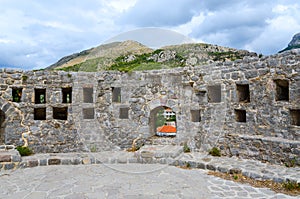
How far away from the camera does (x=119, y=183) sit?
6.42 metres

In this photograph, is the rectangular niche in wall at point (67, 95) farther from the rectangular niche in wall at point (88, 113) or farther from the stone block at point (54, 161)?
the stone block at point (54, 161)

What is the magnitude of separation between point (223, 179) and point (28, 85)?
22.8ft

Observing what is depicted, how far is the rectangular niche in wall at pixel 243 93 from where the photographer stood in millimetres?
8102

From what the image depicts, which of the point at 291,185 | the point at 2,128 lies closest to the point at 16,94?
the point at 2,128

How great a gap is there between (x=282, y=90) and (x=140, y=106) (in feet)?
15.0

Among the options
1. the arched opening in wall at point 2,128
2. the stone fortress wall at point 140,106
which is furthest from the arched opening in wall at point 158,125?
the arched opening in wall at point 2,128

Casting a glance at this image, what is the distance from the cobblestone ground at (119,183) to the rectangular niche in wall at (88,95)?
258cm

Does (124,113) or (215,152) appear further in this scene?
(124,113)

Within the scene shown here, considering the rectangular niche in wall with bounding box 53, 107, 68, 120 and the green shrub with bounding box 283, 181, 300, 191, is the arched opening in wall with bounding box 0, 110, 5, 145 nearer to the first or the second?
the rectangular niche in wall with bounding box 53, 107, 68, 120

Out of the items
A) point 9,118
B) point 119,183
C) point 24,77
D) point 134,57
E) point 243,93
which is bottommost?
point 119,183

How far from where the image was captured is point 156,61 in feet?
30.1

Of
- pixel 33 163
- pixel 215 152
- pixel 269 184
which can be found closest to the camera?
pixel 269 184

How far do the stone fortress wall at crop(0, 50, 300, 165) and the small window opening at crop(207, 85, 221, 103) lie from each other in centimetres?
3

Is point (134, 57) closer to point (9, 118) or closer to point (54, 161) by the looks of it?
point (54, 161)
